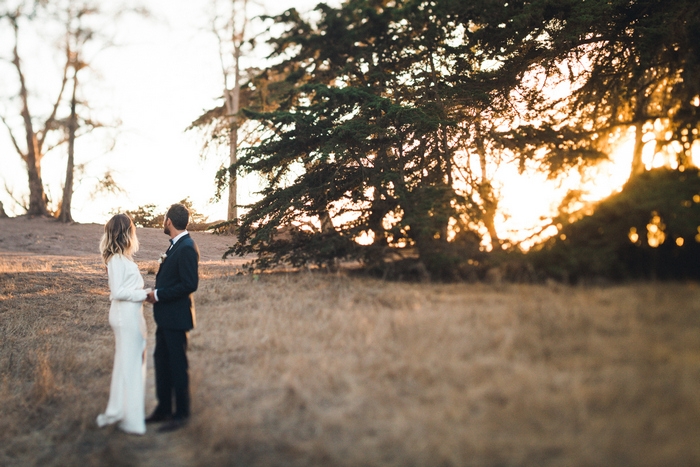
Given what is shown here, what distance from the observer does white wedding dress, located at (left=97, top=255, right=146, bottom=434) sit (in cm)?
576

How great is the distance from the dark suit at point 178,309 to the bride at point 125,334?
270 millimetres

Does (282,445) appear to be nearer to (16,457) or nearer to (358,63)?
(16,457)

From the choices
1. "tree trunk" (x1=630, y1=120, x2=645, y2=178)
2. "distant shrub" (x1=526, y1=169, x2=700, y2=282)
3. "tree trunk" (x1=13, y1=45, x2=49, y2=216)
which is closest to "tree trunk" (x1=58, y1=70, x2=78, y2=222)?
"tree trunk" (x1=13, y1=45, x2=49, y2=216)

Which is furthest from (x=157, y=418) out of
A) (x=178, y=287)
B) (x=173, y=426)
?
(x=178, y=287)

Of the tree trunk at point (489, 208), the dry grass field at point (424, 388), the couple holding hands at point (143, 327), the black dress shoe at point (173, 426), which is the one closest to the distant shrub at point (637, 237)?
the dry grass field at point (424, 388)

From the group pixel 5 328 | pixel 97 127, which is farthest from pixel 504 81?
pixel 97 127

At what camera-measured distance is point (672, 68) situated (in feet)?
29.9

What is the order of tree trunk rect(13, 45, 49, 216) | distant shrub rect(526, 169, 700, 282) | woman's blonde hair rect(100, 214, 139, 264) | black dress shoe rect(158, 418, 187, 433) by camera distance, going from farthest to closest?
tree trunk rect(13, 45, 49, 216) → woman's blonde hair rect(100, 214, 139, 264) → black dress shoe rect(158, 418, 187, 433) → distant shrub rect(526, 169, 700, 282)

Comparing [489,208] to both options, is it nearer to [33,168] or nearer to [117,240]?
[117,240]

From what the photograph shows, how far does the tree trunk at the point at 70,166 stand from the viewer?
28875mm

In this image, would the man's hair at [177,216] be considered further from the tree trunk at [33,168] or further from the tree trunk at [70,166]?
the tree trunk at [33,168]

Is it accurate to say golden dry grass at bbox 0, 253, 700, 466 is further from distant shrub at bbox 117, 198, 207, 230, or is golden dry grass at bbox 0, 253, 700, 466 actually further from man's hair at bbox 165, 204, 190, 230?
distant shrub at bbox 117, 198, 207, 230

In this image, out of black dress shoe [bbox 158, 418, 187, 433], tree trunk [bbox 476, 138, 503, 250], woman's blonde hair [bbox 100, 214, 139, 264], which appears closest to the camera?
black dress shoe [bbox 158, 418, 187, 433]

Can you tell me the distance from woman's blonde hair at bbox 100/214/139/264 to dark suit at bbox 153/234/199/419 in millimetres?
482
